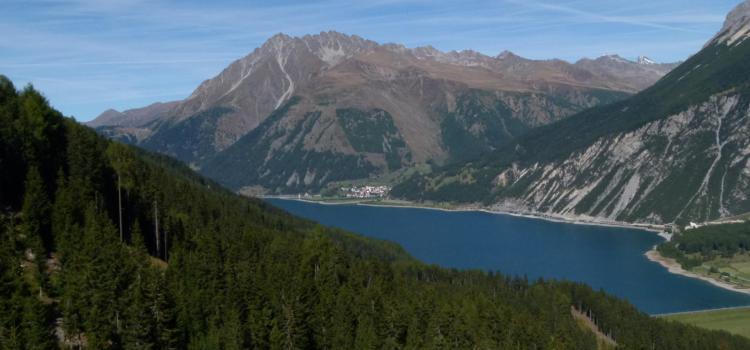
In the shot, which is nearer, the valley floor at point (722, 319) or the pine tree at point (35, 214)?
the pine tree at point (35, 214)

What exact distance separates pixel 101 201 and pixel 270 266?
15.8 meters

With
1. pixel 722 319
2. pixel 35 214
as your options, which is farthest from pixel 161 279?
pixel 722 319

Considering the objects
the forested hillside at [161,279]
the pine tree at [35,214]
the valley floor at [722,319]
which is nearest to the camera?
the forested hillside at [161,279]

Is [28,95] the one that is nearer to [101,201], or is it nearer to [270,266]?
[101,201]

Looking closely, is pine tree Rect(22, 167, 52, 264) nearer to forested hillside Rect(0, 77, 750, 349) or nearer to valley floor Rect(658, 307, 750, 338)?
forested hillside Rect(0, 77, 750, 349)

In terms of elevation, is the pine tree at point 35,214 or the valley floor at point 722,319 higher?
the pine tree at point 35,214

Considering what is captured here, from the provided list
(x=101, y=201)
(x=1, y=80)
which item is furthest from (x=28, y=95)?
(x=101, y=201)

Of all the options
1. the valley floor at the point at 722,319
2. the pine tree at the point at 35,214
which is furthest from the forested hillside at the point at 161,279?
the valley floor at the point at 722,319

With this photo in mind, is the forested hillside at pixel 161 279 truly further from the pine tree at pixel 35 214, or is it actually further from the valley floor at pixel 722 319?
the valley floor at pixel 722 319

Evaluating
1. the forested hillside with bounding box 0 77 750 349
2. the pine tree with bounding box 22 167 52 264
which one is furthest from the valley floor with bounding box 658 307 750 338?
the pine tree with bounding box 22 167 52 264

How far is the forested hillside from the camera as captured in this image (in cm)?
4631

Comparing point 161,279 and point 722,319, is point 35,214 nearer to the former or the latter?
point 161,279

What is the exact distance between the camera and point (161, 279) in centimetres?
5059

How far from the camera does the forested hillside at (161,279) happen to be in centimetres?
4631
